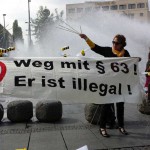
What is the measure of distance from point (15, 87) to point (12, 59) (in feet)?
1.81

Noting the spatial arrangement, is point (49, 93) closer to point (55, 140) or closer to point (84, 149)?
point (55, 140)

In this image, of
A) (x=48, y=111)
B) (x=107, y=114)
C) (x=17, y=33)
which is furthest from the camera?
(x=17, y=33)

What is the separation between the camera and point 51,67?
6.75 metres

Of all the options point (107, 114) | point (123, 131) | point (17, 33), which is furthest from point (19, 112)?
point (17, 33)

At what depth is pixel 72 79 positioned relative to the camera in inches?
267

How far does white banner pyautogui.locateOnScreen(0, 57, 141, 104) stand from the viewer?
6.59 m

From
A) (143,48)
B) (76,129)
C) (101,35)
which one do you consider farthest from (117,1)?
(76,129)

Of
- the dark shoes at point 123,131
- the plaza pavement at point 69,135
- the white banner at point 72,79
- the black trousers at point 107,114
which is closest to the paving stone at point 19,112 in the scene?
the plaza pavement at point 69,135

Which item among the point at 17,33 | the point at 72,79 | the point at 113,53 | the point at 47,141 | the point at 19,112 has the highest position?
the point at 17,33

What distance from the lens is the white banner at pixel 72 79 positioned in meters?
6.59

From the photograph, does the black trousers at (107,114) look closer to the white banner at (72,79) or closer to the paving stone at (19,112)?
the white banner at (72,79)

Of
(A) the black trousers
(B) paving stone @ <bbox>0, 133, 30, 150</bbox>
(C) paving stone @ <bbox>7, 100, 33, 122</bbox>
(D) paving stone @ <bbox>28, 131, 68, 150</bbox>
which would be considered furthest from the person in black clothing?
(C) paving stone @ <bbox>7, 100, 33, 122</bbox>

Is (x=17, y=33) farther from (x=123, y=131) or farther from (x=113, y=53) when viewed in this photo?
(x=123, y=131)

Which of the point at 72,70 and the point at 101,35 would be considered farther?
the point at 101,35
